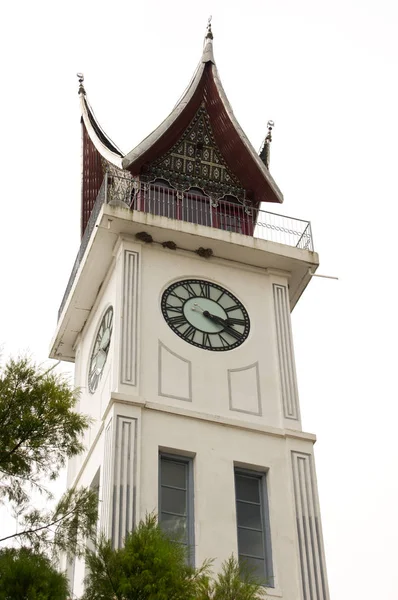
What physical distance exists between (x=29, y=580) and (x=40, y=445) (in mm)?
1972

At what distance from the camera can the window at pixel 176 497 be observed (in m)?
20.2

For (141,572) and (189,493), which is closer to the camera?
(141,572)

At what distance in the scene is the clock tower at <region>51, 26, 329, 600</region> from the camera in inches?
806

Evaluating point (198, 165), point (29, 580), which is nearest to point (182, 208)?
point (198, 165)

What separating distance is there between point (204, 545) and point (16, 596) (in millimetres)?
7614

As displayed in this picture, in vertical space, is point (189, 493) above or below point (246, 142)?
below

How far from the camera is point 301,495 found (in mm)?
21312

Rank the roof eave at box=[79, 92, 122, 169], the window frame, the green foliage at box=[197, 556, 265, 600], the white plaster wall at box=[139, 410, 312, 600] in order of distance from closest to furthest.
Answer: the green foliage at box=[197, 556, 265, 600], the window frame, the white plaster wall at box=[139, 410, 312, 600], the roof eave at box=[79, 92, 122, 169]

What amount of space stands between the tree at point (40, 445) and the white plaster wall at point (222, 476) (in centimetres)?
564

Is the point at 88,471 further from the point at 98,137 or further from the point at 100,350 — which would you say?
the point at 98,137

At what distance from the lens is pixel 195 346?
23109 millimetres

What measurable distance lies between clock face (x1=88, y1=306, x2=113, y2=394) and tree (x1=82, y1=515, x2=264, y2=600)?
10170mm

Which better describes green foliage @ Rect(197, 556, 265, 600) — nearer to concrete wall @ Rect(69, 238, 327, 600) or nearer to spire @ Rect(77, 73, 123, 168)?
concrete wall @ Rect(69, 238, 327, 600)

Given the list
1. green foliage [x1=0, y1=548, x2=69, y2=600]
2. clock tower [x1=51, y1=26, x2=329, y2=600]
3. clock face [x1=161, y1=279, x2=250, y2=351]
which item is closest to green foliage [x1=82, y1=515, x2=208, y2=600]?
green foliage [x1=0, y1=548, x2=69, y2=600]
